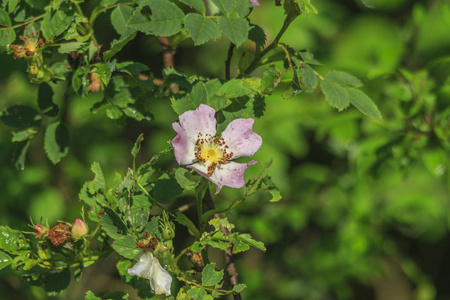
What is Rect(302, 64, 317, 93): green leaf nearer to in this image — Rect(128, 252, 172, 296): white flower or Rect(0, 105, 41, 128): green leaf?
Rect(128, 252, 172, 296): white flower

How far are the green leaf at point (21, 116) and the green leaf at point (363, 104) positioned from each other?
27.7 inches

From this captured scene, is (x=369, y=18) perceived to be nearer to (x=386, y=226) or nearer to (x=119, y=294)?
(x=386, y=226)

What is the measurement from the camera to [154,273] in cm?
95

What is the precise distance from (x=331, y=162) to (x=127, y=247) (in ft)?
6.90

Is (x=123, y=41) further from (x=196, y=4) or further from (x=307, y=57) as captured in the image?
(x=307, y=57)

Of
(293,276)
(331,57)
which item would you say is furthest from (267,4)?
(293,276)

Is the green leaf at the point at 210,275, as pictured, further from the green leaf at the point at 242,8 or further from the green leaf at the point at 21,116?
the green leaf at the point at 21,116

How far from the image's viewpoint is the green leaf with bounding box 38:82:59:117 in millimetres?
1335

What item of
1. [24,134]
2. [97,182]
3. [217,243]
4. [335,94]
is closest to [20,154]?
[24,134]

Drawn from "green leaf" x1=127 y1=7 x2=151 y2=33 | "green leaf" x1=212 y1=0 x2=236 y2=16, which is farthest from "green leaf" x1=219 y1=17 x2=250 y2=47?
"green leaf" x1=127 y1=7 x2=151 y2=33

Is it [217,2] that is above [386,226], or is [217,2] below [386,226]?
above

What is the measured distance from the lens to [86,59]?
1.14 m

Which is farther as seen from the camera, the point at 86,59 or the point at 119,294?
the point at 86,59

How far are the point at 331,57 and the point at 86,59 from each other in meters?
1.73
